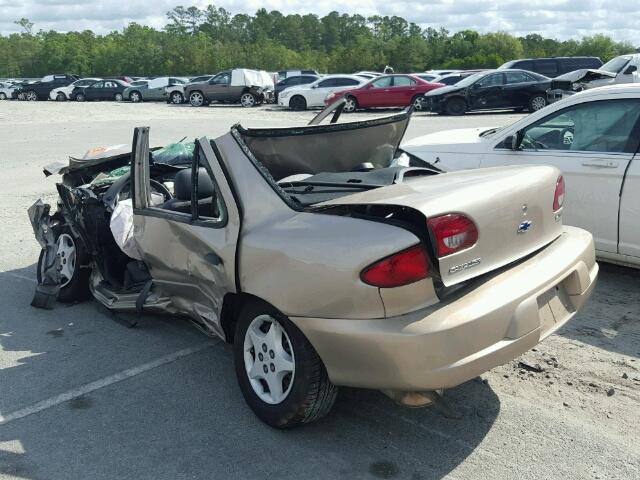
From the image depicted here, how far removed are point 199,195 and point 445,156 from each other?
320 centimetres

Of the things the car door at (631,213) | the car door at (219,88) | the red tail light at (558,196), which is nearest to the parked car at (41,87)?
the car door at (219,88)

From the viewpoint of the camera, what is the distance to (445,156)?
22.1 ft

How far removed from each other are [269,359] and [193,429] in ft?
1.86

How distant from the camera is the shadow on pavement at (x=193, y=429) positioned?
3.30m

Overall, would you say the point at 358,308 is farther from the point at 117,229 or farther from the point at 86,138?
the point at 86,138

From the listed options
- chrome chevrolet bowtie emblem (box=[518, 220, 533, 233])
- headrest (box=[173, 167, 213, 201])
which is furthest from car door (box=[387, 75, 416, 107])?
chrome chevrolet bowtie emblem (box=[518, 220, 533, 233])

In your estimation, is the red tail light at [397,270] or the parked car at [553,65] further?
the parked car at [553,65]

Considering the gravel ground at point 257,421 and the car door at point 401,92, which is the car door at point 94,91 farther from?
the gravel ground at point 257,421

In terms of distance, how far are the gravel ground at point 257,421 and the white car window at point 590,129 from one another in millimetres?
1268

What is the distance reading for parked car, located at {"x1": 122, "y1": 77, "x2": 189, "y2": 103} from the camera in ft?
132

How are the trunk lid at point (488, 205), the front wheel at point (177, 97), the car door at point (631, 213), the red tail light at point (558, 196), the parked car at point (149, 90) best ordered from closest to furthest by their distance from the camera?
the trunk lid at point (488, 205) < the red tail light at point (558, 196) < the car door at point (631, 213) < the front wheel at point (177, 97) < the parked car at point (149, 90)

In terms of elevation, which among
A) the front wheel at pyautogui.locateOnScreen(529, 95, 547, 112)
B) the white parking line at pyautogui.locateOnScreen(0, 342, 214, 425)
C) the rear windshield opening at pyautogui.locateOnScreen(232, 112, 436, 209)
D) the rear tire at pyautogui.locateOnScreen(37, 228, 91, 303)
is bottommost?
the front wheel at pyautogui.locateOnScreen(529, 95, 547, 112)

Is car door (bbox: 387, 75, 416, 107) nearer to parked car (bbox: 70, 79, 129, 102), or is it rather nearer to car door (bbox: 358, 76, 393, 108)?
car door (bbox: 358, 76, 393, 108)

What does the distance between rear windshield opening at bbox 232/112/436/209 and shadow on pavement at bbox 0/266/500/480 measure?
120 cm
